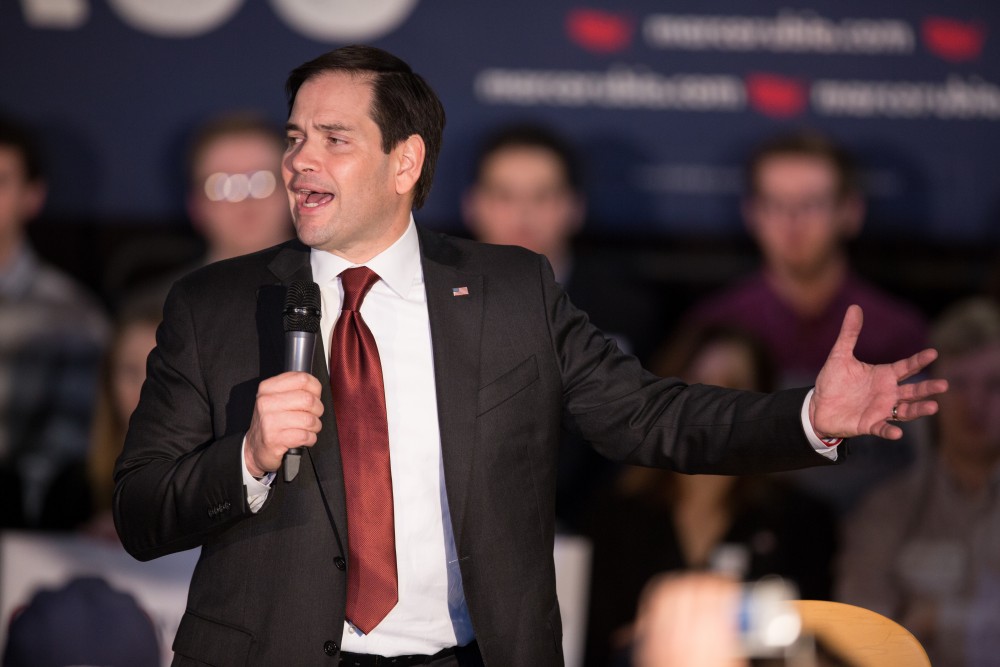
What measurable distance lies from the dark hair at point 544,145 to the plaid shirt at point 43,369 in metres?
1.79

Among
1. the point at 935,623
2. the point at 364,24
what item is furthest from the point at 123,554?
the point at 935,623

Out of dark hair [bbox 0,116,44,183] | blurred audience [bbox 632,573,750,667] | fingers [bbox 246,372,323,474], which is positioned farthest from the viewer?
dark hair [bbox 0,116,44,183]

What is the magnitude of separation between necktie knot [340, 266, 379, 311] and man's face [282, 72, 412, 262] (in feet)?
0.21

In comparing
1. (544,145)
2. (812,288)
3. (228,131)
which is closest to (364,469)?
(544,145)

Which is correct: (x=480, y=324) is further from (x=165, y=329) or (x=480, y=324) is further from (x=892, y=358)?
(x=892, y=358)

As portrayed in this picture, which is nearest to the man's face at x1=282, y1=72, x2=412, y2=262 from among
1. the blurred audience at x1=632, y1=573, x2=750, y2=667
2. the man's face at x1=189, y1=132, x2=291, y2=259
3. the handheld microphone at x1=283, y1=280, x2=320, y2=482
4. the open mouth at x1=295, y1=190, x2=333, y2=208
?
the open mouth at x1=295, y1=190, x2=333, y2=208

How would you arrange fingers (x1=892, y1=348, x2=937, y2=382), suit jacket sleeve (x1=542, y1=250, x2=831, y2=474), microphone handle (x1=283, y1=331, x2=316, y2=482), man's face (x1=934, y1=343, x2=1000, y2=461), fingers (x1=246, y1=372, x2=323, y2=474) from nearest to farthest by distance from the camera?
fingers (x1=246, y1=372, x2=323, y2=474) < microphone handle (x1=283, y1=331, x2=316, y2=482) < fingers (x1=892, y1=348, x2=937, y2=382) < suit jacket sleeve (x1=542, y1=250, x2=831, y2=474) < man's face (x1=934, y1=343, x2=1000, y2=461)

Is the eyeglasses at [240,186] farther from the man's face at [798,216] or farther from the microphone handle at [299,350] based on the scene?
the microphone handle at [299,350]

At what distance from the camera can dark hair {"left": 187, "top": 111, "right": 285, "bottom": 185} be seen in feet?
15.9

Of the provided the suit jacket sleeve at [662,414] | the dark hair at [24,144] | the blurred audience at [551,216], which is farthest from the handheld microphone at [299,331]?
the dark hair at [24,144]

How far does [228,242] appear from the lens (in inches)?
194

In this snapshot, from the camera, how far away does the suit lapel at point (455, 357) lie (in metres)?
2.17

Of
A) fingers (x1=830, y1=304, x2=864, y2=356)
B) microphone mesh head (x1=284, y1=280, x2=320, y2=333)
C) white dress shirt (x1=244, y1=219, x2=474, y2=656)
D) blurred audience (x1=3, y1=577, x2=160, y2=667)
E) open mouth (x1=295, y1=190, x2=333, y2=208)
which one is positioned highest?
open mouth (x1=295, y1=190, x2=333, y2=208)

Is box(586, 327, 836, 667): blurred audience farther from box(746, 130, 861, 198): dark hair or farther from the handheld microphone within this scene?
the handheld microphone
